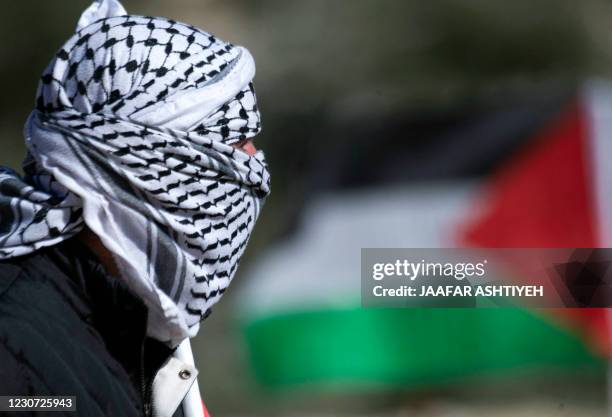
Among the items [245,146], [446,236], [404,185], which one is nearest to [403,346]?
[446,236]

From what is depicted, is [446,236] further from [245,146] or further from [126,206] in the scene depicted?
[126,206]

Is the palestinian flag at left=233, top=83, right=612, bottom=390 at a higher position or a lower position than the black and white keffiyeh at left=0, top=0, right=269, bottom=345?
lower

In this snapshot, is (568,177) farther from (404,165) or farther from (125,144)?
(125,144)

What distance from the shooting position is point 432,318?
16.2ft

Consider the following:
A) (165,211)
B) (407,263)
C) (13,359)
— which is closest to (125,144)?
(165,211)

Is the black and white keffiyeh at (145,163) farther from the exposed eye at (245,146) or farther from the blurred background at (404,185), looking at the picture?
the blurred background at (404,185)

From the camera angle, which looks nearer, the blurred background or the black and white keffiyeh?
the black and white keffiyeh

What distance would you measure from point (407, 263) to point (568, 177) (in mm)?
1083

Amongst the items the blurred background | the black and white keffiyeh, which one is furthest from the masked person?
the blurred background

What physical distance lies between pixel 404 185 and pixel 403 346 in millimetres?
812

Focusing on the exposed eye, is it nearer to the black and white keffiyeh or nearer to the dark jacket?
the black and white keffiyeh

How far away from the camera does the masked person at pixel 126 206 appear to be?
4.57 ft

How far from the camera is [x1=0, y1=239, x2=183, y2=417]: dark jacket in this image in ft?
4.16

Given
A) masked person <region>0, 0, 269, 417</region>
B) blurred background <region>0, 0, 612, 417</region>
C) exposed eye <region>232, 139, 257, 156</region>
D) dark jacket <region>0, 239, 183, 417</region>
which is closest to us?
dark jacket <region>0, 239, 183, 417</region>
